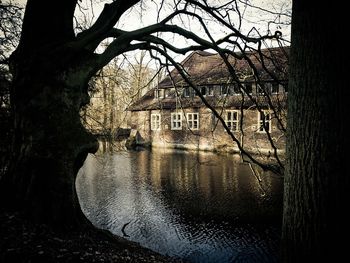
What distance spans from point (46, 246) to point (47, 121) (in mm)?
2119

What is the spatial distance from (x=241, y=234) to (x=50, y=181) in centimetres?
706

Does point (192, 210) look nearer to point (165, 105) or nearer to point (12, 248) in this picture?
point (12, 248)

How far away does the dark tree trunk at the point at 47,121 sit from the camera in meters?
4.79

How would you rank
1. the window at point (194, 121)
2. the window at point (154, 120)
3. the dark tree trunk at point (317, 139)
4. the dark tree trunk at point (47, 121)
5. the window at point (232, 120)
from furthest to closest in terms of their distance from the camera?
1. the window at point (154, 120)
2. the window at point (194, 121)
3. the window at point (232, 120)
4. the dark tree trunk at point (47, 121)
5. the dark tree trunk at point (317, 139)

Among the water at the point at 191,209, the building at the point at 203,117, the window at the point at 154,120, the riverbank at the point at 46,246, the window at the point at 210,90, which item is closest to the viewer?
the riverbank at the point at 46,246

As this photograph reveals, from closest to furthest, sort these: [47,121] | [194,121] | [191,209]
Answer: [47,121] < [191,209] < [194,121]

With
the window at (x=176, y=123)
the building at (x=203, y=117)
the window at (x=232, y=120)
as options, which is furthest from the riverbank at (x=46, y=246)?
the window at (x=176, y=123)

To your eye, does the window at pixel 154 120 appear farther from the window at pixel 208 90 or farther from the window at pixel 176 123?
the window at pixel 208 90

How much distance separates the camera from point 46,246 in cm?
398

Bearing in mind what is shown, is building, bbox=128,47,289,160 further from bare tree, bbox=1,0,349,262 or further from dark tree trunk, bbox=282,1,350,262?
dark tree trunk, bbox=282,1,350,262

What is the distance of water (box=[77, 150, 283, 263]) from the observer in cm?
873

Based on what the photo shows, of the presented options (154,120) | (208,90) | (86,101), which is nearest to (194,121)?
(208,90)

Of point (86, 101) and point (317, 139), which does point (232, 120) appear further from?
point (317, 139)

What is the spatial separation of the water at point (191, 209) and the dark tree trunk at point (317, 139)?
11.0ft
